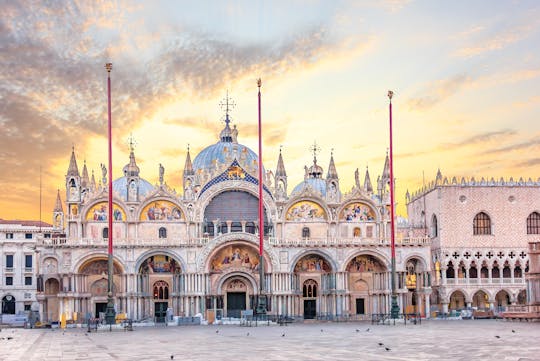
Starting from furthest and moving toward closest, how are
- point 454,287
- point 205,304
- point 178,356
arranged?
point 454,287, point 205,304, point 178,356

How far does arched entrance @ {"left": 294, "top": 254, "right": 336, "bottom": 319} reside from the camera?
67312 mm

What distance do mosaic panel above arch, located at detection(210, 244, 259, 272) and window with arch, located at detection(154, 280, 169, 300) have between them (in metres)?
→ 4.51

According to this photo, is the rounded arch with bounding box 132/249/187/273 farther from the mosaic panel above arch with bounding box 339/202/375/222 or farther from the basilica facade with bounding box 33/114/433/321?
the mosaic panel above arch with bounding box 339/202/375/222

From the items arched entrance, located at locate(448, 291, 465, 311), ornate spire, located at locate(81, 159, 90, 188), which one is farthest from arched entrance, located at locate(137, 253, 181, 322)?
arched entrance, located at locate(448, 291, 465, 311)

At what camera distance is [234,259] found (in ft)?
218

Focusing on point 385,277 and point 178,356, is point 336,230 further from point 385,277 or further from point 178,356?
point 178,356

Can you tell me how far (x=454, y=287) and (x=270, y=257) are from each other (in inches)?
698

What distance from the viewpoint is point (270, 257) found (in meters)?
65.1

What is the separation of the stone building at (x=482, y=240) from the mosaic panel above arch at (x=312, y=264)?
10780mm

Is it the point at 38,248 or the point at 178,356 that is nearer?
the point at 178,356

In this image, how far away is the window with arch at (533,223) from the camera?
236 feet

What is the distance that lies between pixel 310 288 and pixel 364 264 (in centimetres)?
524

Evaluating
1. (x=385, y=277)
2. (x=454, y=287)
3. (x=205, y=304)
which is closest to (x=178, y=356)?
(x=205, y=304)

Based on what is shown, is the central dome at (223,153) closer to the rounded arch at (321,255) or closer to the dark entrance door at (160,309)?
the rounded arch at (321,255)
